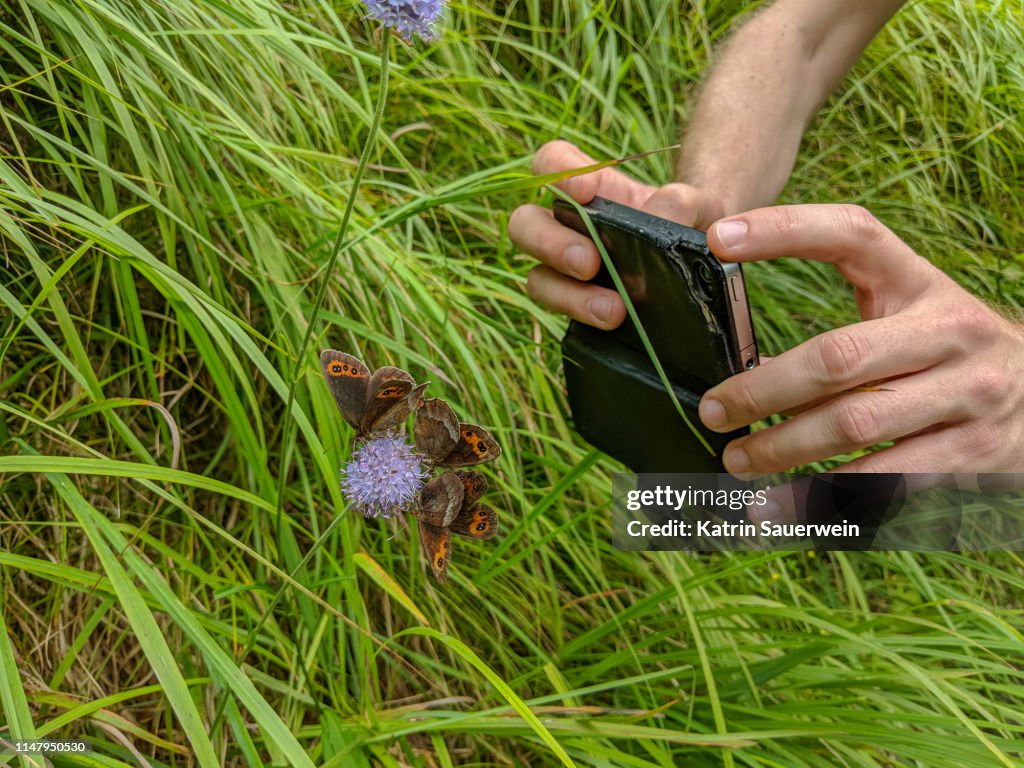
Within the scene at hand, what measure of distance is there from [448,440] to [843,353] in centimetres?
39

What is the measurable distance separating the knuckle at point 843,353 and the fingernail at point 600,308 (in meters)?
0.22

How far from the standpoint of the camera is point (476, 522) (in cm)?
56

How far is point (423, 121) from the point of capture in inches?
54.8

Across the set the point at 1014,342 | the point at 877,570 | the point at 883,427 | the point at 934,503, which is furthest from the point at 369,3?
the point at 877,570

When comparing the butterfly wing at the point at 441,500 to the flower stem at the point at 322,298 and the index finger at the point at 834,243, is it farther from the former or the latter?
the index finger at the point at 834,243

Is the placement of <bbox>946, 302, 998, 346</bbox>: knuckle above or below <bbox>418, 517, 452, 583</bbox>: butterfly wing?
above

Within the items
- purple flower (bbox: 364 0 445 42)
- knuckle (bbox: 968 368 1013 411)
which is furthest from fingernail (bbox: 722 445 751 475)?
purple flower (bbox: 364 0 445 42)

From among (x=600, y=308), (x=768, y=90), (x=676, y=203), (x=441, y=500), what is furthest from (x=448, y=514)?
(x=768, y=90)

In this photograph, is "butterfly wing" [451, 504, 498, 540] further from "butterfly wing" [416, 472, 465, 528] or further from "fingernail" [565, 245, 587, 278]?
"fingernail" [565, 245, 587, 278]

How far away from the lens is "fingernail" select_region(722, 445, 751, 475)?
81 centimetres

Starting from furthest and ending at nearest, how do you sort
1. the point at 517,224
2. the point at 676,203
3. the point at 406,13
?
the point at 676,203
the point at 517,224
the point at 406,13

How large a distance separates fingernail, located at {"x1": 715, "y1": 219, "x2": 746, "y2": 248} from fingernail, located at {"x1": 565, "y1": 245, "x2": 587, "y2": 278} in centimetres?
18

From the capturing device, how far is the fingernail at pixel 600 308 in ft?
2.84

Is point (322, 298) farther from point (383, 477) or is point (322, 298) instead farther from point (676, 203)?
point (676, 203)
